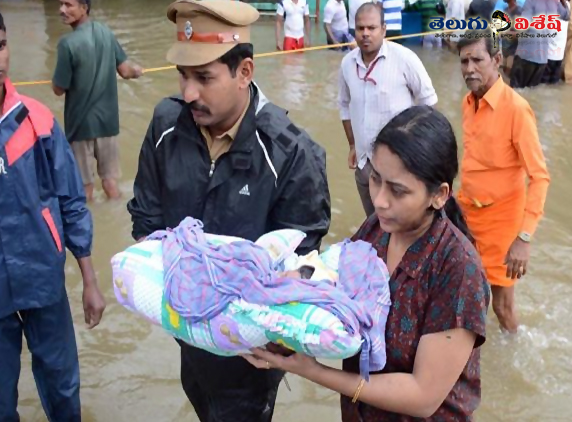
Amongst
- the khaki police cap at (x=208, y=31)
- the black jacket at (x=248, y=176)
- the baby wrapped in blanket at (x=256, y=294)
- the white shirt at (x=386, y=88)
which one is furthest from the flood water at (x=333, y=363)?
the khaki police cap at (x=208, y=31)

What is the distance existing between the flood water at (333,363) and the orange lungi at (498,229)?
0.53 metres

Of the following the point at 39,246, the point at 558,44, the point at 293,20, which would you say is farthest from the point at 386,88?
the point at 293,20

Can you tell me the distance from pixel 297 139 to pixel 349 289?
810 millimetres

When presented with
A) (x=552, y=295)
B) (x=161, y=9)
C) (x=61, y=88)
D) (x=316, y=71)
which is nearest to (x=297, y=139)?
(x=552, y=295)

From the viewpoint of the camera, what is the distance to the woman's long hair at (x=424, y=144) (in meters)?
1.68

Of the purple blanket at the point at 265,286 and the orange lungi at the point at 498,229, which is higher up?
the purple blanket at the point at 265,286

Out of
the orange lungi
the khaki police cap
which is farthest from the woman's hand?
the orange lungi

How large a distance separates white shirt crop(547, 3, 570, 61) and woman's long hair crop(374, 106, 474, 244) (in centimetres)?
901

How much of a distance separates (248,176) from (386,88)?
243 centimetres

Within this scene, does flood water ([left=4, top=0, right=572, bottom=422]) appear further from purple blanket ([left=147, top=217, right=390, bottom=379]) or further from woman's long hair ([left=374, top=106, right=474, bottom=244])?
woman's long hair ([left=374, top=106, right=474, bottom=244])

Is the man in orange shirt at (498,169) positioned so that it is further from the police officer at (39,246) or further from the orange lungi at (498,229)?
the police officer at (39,246)

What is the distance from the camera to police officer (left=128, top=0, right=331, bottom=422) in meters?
2.29

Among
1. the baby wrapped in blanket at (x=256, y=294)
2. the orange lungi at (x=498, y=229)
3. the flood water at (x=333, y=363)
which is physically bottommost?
the flood water at (x=333, y=363)

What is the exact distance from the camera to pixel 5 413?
2957mm
